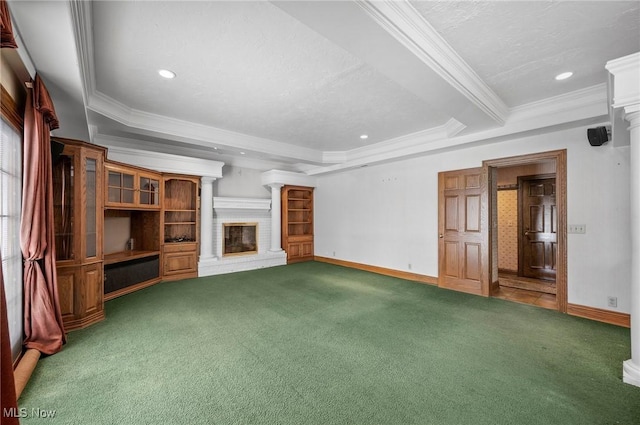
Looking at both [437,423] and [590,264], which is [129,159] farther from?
[590,264]

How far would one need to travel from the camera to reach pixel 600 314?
3.36 metres

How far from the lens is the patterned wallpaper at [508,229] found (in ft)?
19.7

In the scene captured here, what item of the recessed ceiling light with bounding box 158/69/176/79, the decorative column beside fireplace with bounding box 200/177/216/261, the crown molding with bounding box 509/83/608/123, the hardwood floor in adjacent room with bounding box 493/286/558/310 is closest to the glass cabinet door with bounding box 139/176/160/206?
the decorative column beside fireplace with bounding box 200/177/216/261

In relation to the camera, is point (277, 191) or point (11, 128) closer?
point (11, 128)

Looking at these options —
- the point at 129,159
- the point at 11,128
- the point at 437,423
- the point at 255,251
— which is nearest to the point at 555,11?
the point at 437,423

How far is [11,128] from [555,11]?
4475 mm

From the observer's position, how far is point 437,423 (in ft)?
5.56

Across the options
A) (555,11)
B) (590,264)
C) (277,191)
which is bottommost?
(590,264)

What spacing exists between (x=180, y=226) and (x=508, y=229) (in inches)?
293

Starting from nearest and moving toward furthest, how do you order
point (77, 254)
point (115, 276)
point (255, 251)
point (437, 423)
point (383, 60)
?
point (437, 423)
point (383, 60)
point (77, 254)
point (115, 276)
point (255, 251)

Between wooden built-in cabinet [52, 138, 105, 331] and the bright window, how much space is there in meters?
0.57

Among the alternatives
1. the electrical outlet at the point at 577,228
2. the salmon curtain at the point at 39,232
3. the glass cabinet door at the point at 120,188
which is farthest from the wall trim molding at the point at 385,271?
the salmon curtain at the point at 39,232

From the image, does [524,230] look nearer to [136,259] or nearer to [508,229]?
[508,229]

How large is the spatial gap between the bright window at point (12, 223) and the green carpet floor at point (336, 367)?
0.45 metres
